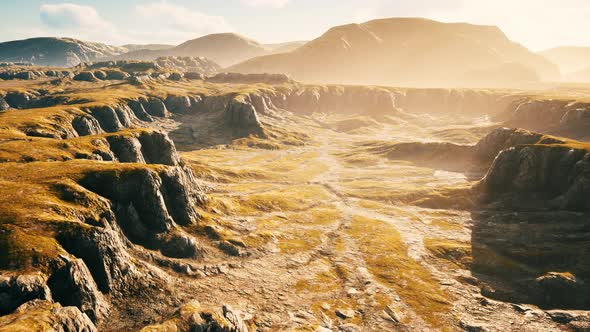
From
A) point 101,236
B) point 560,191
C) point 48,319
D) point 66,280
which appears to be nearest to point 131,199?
point 101,236

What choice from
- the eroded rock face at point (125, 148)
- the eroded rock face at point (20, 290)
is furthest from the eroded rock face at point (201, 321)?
the eroded rock face at point (125, 148)

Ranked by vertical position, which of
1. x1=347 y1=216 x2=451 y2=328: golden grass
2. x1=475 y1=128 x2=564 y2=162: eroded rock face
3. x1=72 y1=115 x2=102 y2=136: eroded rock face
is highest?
x1=72 y1=115 x2=102 y2=136: eroded rock face

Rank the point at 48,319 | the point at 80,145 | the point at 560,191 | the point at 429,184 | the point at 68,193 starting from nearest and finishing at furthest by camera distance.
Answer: the point at 48,319 < the point at 68,193 < the point at 80,145 < the point at 560,191 < the point at 429,184

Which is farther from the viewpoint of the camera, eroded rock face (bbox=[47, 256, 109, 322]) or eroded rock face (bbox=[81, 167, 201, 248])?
eroded rock face (bbox=[81, 167, 201, 248])

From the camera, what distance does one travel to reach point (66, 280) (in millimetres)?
52000

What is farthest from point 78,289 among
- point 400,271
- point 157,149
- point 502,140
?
point 502,140

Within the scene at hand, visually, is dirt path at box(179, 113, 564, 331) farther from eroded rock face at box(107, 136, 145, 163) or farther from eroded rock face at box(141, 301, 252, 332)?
eroded rock face at box(107, 136, 145, 163)

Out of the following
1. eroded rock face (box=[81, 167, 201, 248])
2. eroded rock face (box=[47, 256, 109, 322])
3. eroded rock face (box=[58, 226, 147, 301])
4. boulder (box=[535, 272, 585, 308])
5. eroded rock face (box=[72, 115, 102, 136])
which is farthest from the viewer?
eroded rock face (box=[72, 115, 102, 136])

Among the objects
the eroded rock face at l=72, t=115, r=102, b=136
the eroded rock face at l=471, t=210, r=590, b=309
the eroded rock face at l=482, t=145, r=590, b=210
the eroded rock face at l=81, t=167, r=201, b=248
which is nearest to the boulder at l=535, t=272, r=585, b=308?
the eroded rock face at l=471, t=210, r=590, b=309

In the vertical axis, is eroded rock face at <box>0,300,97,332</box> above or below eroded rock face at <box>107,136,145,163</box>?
below

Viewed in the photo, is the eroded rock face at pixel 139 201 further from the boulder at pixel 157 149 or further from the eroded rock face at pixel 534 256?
the eroded rock face at pixel 534 256

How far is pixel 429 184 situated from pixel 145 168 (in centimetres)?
14377

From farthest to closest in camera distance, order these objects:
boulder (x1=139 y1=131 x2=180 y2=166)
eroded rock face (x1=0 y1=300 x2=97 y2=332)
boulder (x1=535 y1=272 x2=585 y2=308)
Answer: boulder (x1=139 y1=131 x2=180 y2=166) < boulder (x1=535 y1=272 x2=585 y2=308) < eroded rock face (x1=0 y1=300 x2=97 y2=332)

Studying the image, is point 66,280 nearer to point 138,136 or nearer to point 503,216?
point 138,136
